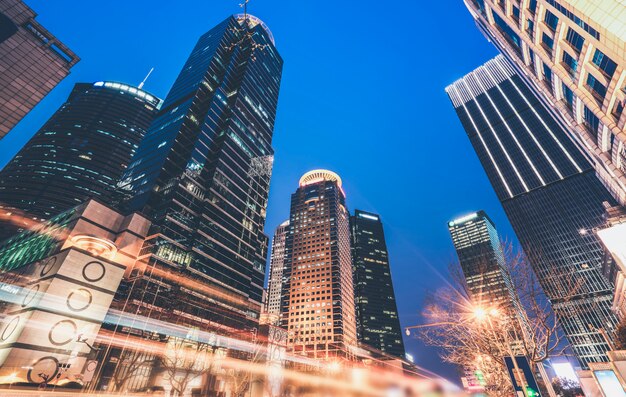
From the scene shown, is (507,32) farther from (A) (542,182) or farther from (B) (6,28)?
(A) (542,182)

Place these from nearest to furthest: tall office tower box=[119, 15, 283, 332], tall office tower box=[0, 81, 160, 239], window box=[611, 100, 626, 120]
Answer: window box=[611, 100, 626, 120], tall office tower box=[119, 15, 283, 332], tall office tower box=[0, 81, 160, 239]

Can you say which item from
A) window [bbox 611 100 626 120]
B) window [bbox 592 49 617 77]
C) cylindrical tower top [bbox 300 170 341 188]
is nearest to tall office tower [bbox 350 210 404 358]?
cylindrical tower top [bbox 300 170 341 188]

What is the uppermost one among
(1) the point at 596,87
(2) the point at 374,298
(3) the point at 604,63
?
(2) the point at 374,298

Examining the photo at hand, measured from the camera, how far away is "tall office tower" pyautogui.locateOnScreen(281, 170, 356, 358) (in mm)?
118000

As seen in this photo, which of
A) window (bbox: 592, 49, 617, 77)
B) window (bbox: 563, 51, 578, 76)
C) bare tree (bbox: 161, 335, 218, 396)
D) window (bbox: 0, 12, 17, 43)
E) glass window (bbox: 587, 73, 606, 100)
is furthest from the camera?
bare tree (bbox: 161, 335, 218, 396)

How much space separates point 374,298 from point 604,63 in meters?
172

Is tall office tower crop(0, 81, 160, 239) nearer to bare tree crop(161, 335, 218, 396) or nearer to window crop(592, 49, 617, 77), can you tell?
bare tree crop(161, 335, 218, 396)

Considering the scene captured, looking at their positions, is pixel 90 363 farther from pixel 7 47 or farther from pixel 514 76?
pixel 514 76

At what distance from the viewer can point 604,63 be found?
1970 cm

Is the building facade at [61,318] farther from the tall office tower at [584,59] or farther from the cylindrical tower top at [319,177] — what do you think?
the cylindrical tower top at [319,177]

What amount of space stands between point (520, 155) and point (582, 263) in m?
50.3

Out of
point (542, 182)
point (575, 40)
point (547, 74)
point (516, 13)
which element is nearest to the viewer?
point (575, 40)

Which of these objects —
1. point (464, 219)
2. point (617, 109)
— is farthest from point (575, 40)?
point (464, 219)

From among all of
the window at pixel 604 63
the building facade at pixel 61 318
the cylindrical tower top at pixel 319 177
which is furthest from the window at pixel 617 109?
the cylindrical tower top at pixel 319 177
